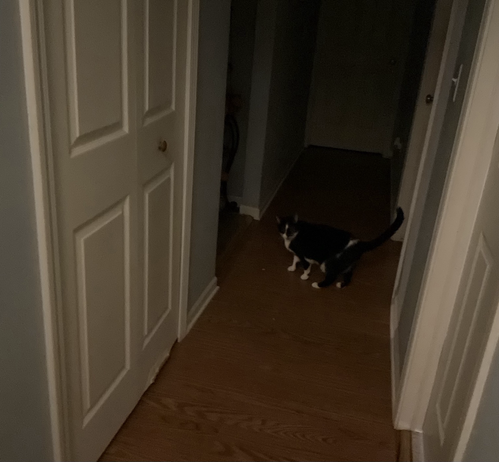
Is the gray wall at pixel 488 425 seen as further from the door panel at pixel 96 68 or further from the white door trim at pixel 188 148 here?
the white door trim at pixel 188 148

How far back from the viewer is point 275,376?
1.99 metres

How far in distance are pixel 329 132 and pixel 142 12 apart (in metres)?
4.50

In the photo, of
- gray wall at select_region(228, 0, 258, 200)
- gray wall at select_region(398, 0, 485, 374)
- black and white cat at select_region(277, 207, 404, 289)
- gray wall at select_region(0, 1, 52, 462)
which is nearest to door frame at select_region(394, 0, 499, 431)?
gray wall at select_region(398, 0, 485, 374)

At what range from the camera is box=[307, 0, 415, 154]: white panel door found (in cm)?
513

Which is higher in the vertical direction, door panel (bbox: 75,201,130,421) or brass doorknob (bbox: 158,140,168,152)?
brass doorknob (bbox: 158,140,168,152)

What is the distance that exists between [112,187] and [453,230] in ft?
3.21

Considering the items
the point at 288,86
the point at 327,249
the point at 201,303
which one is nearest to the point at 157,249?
the point at 201,303

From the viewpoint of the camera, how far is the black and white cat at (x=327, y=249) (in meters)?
2.66

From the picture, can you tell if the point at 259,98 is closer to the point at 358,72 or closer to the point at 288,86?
the point at 288,86

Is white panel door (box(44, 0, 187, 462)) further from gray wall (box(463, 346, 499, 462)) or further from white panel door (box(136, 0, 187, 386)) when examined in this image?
gray wall (box(463, 346, 499, 462))

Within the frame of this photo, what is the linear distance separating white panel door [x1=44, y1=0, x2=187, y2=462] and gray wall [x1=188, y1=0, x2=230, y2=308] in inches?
8.0

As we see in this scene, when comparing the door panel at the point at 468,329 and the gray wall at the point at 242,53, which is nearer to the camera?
the door panel at the point at 468,329

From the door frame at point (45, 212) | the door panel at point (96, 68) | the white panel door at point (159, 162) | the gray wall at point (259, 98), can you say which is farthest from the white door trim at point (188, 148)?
the gray wall at point (259, 98)

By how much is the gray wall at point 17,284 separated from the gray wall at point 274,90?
96.4 inches
